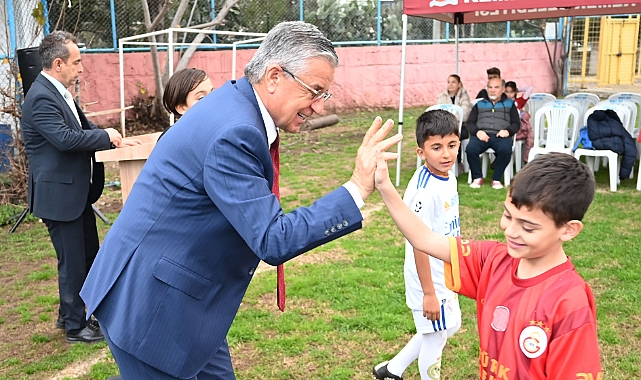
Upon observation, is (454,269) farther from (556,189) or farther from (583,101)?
(583,101)

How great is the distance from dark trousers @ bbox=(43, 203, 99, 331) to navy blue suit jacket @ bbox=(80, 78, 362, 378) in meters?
2.34

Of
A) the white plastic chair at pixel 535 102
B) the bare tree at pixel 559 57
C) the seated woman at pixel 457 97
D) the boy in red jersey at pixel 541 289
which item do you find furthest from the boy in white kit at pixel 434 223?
the bare tree at pixel 559 57

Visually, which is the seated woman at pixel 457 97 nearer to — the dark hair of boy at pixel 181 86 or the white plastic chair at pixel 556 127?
the white plastic chair at pixel 556 127

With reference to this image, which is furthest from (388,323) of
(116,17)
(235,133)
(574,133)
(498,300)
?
(116,17)

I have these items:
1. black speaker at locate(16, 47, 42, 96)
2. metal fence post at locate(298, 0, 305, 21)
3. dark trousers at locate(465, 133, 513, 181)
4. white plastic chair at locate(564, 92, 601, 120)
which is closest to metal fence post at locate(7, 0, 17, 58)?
black speaker at locate(16, 47, 42, 96)

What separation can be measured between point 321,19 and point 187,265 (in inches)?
533

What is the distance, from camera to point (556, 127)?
8711mm

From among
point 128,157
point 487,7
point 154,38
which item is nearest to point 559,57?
point 154,38

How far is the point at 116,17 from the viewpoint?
12.2 metres

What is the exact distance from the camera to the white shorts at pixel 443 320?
10.5ft

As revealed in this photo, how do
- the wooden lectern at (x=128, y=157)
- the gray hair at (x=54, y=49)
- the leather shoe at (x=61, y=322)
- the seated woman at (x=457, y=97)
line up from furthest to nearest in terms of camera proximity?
the seated woman at (x=457, y=97)
the leather shoe at (x=61, y=322)
the wooden lectern at (x=128, y=157)
the gray hair at (x=54, y=49)

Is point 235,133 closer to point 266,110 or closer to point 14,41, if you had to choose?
point 266,110

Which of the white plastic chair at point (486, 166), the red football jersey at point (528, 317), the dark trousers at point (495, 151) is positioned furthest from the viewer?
the white plastic chair at point (486, 166)

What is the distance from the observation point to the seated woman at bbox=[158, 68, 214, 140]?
383cm
